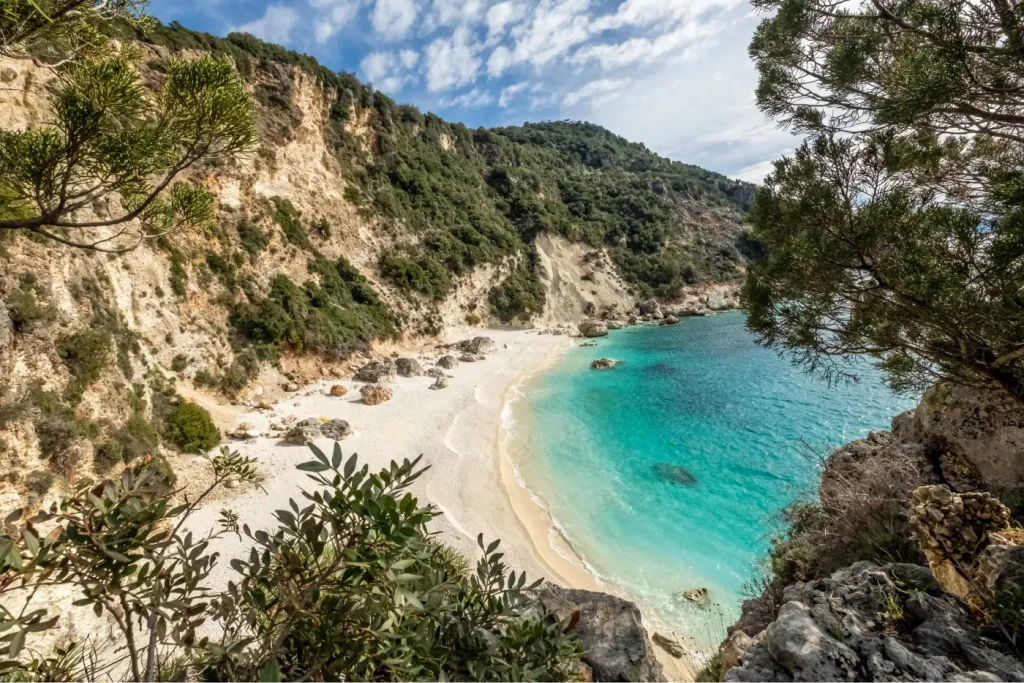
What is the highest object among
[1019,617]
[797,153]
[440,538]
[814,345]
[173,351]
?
[797,153]

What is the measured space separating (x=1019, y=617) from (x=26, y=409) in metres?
12.4

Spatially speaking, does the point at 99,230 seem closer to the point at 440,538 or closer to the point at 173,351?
the point at 173,351

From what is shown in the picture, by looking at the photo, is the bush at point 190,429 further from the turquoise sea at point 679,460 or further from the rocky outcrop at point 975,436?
the rocky outcrop at point 975,436

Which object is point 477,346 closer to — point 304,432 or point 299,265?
point 299,265

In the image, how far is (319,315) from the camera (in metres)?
21.0

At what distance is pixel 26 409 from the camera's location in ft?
23.3

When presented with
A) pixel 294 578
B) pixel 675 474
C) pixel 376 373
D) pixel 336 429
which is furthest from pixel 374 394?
pixel 294 578

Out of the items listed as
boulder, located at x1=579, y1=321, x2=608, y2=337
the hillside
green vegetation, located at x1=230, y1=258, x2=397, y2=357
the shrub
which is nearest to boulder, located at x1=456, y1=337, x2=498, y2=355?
the hillside

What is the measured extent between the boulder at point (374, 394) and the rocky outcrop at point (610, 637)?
13593 millimetres

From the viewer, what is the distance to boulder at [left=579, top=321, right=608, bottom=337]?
128ft

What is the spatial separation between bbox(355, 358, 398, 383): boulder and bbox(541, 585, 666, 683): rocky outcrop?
16221 millimetres

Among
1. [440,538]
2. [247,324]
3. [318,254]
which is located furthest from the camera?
[318,254]

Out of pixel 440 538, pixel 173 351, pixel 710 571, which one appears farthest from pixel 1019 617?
pixel 173 351

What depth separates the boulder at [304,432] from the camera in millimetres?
12859
